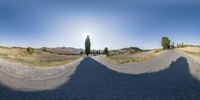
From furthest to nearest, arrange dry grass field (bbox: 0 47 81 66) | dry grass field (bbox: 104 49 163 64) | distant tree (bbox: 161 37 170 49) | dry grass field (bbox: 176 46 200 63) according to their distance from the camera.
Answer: distant tree (bbox: 161 37 170 49), dry grass field (bbox: 104 49 163 64), dry grass field (bbox: 0 47 81 66), dry grass field (bbox: 176 46 200 63)

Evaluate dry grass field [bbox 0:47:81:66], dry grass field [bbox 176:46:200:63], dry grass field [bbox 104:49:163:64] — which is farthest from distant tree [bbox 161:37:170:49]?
dry grass field [bbox 0:47:81:66]

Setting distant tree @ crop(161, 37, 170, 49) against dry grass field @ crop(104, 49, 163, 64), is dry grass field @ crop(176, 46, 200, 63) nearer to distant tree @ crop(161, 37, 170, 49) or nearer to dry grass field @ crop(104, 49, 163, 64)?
dry grass field @ crop(104, 49, 163, 64)

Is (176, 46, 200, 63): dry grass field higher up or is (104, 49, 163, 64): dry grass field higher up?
(176, 46, 200, 63): dry grass field

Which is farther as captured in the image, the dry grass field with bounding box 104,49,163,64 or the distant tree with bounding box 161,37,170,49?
the distant tree with bounding box 161,37,170,49

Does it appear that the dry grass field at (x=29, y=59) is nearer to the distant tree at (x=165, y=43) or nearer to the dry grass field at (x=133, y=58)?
the dry grass field at (x=133, y=58)

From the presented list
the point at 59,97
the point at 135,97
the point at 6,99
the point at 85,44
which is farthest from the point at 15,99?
the point at 85,44

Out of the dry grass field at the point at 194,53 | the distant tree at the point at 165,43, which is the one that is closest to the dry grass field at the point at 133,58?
the dry grass field at the point at 194,53

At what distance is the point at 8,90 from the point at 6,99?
18.9ft

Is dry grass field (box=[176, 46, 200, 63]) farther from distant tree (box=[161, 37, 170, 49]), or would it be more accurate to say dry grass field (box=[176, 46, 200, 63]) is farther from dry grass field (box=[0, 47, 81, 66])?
distant tree (box=[161, 37, 170, 49])

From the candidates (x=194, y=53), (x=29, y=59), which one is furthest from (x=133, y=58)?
(x=29, y=59)

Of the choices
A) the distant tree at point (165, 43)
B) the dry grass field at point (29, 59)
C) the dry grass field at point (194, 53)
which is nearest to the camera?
the dry grass field at point (194, 53)

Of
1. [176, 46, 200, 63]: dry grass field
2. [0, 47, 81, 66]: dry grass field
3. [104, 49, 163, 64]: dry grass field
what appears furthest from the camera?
[104, 49, 163, 64]: dry grass field

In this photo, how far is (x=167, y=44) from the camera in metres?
172

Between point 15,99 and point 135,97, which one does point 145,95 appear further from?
point 15,99
